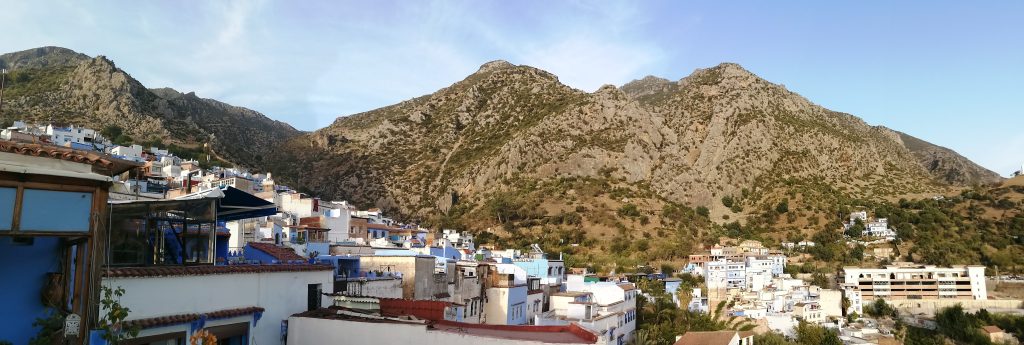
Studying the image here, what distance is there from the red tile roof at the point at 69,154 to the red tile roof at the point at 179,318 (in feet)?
5.38

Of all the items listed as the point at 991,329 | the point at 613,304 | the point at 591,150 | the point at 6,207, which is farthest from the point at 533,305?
the point at 591,150

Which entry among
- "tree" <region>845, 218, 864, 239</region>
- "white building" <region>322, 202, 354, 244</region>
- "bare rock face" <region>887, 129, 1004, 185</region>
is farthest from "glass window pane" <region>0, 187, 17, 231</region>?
"bare rock face" <region>887, 129, 1004, 185</region>

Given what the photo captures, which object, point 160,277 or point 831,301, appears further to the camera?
point 831,301

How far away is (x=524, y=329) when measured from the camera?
8.77m

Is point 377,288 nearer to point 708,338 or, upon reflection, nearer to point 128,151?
point 708,338

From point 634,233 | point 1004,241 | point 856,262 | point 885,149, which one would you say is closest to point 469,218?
point 634,233

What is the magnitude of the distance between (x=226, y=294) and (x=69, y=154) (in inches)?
125

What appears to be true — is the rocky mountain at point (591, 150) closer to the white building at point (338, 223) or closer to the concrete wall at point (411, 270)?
the white building at point (338, 223)

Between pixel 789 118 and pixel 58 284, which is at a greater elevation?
pixel 789 118

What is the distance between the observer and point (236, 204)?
1042 centimetres

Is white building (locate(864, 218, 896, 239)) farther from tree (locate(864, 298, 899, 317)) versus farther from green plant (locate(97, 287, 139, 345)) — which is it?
green plant (locate(97, 287, 139, 345))

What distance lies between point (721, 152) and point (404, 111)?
176 ft

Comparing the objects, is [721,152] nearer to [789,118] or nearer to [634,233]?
[789,118]

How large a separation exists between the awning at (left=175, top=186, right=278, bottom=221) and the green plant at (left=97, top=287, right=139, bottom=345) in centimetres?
215
